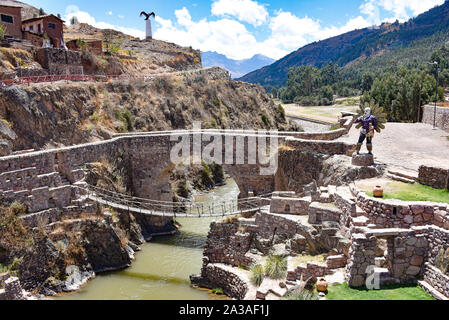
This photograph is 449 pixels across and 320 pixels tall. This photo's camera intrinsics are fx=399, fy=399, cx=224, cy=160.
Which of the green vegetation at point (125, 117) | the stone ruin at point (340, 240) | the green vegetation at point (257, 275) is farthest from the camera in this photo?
the green vegetation at point (125, 117)

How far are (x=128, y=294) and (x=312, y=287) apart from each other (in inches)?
337

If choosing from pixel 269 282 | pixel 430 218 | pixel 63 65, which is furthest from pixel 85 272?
pixel 63 65

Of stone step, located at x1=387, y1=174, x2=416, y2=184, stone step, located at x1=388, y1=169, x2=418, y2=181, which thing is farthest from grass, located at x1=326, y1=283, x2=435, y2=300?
stone step, located at x1=388, y1=169, x2=418, y2=181

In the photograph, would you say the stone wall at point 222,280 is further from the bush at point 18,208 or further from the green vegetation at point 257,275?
the bush at point 18,208

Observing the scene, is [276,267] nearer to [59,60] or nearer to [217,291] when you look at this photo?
[217,291]

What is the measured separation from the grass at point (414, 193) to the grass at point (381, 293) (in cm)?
309

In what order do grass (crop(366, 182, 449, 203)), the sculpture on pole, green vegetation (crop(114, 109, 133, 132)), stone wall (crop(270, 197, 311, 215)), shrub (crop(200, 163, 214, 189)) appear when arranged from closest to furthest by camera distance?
grass (crop(366, 182, 449, 203)) < stone wall (crop(270, 197, 311, 215)) < green vegetation (crop(114, 109, 133, 132)) < shrub (crop(200, 163, 214, 189)) < the sculpture on pole

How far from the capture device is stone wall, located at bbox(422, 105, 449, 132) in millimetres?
26861

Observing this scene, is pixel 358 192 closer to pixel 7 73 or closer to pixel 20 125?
pixel 20 125

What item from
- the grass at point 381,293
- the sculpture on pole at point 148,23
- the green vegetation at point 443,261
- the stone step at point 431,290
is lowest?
the grass at point 381,293

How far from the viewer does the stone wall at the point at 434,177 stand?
547 inches

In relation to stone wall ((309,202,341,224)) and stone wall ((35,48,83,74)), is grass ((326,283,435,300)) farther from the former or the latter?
stone wall ((35,48,83,74))
